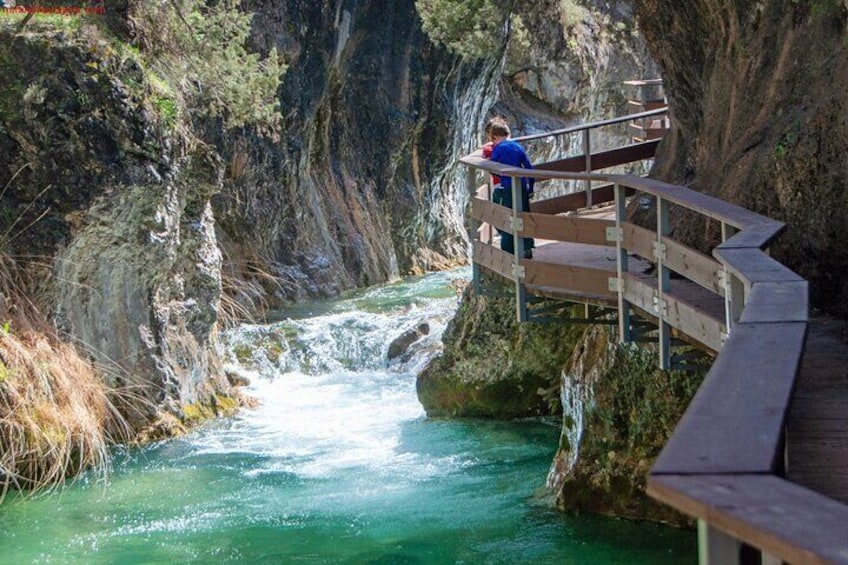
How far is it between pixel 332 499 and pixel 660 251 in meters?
6.08

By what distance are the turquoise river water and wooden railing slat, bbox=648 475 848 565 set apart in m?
8.69

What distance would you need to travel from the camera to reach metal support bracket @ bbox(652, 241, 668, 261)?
29.2 ft

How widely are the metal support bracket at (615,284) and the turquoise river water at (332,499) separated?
8.29 feet

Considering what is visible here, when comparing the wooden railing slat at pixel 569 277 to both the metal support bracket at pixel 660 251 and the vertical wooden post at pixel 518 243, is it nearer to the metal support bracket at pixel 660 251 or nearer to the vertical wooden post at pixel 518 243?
the vertical wooden post at pixel 518 243

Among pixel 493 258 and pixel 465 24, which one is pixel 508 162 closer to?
pixel 493 258

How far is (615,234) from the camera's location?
967cm

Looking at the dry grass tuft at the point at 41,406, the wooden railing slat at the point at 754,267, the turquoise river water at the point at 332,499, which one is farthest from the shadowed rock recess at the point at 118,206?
the wooden railing slat at the point at 754,267

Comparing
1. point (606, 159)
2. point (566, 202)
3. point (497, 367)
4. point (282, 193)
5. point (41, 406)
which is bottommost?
point (497, 367)

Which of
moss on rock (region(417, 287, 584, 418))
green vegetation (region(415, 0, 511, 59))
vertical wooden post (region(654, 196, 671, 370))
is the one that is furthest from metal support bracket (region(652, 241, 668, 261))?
green vegetation (region(415, 0, 511, 59))

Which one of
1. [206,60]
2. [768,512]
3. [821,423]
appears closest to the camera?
[768,512]

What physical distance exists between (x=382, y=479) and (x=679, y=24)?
18.6 feet

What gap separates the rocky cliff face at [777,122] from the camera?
9665mm

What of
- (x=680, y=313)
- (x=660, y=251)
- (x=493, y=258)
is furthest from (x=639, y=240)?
(x=493, y=258)

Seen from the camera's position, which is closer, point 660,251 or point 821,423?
point 821,423
